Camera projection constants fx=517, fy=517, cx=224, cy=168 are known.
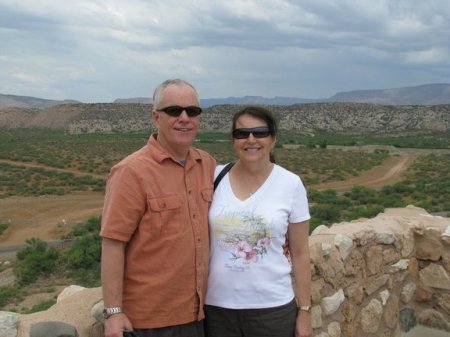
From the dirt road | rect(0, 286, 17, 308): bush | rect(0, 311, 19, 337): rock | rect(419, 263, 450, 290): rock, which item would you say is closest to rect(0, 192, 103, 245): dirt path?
the dirt road

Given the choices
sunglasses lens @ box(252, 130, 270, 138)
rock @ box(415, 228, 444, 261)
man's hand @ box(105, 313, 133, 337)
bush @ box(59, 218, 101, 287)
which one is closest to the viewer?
man's hand @ box(105, 313, 133, 337)

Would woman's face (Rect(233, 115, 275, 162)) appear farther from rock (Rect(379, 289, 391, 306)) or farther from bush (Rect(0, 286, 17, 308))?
bush (Rect(0, 286, 17, 308))

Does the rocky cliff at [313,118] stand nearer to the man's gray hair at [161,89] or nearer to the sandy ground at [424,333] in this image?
the sandy ground at [424,333]

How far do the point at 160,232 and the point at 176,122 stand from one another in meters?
0.52

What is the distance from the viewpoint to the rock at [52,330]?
2.48m

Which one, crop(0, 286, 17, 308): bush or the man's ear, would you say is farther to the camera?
crop(0, 286, 17, 308): bush

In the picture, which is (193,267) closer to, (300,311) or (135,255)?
(135,255)

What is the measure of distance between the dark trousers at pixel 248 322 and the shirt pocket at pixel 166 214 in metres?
0.52

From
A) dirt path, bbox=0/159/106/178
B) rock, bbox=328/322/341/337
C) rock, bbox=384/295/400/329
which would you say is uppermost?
rock, bbox=328/322/341/337

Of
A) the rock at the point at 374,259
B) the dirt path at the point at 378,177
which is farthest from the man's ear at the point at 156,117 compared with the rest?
the dirt path at the point at 378,177

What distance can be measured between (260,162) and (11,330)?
150 centimetres

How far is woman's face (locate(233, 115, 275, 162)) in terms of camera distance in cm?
267

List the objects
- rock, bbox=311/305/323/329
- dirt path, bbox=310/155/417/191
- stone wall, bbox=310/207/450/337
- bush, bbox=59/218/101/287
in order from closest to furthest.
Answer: rock, bbox=311/305/323/329 < stone wall, bbox=310/207/450/337 < bush, bbox=59/218/101/287 < dirt path, bbox=310/155/417/191

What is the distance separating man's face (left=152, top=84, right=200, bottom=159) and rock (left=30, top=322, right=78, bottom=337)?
101 centimetres
